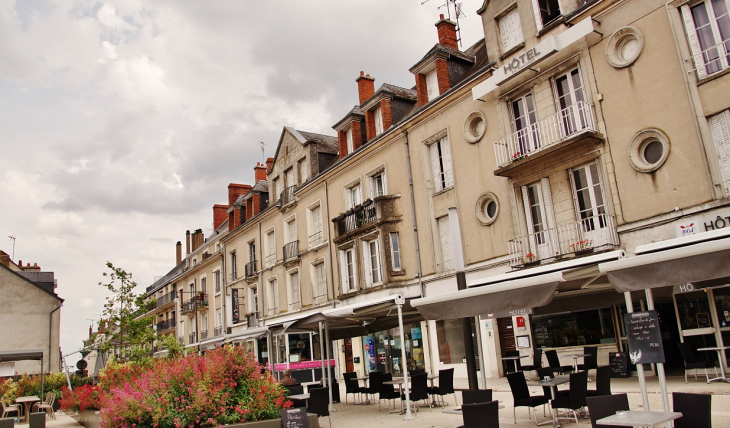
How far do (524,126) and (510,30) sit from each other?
305 centimetres

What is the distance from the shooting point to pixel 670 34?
40.3 ft

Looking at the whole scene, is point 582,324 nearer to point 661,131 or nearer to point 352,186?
point 661,131

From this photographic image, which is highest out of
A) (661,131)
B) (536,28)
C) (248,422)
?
(536,28)

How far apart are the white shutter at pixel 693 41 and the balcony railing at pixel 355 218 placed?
11.6m

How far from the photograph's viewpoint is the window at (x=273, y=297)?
28828mm

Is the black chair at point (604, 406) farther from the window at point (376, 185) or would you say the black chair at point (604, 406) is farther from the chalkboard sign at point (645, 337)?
the window at point (376, 185)

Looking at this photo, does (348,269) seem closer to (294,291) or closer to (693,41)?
(294,291)

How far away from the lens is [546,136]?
48.6 ft

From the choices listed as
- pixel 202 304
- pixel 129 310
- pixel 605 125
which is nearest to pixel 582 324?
pixel 605 125

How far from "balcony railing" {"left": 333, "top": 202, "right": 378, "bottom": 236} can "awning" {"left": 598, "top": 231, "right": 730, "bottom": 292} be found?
49.2 ft

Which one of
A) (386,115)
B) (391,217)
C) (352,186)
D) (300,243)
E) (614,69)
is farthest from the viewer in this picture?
(300,243)

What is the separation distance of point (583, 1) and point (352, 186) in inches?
456

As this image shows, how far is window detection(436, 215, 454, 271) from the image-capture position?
714 inches

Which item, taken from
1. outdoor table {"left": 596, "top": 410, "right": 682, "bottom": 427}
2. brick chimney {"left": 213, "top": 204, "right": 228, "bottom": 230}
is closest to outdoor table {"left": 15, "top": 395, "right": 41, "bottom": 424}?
outdoor table {"left": 596, "top": 410, "right": 682, "bottom": 427}
